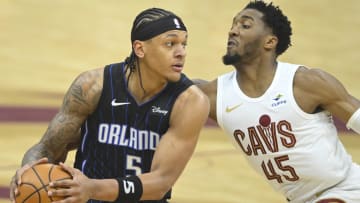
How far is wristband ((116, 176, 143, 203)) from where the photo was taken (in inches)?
169

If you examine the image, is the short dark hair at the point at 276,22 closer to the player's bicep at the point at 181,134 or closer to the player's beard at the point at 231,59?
the player's beard at the point at 231,59

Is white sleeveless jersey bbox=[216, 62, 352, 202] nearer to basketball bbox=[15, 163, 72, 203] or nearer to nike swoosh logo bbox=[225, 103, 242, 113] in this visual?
nike swoosh logo bbox=[225, 103, 242, 113]

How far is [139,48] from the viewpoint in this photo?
4641 millimetres

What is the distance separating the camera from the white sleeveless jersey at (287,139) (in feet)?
17.2

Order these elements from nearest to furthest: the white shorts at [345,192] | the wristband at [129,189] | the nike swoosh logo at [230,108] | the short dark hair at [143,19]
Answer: the wristband at [129,189] → the short dark hair at [143,19] → the white shorts at [345,192] → the nike swoosh logo at [230,108]

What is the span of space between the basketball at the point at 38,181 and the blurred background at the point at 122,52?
130 inches

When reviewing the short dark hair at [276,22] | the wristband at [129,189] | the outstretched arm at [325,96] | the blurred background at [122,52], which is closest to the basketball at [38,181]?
the wristband at [129,189]

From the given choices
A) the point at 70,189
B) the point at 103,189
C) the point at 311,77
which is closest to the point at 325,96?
the point at 311,77

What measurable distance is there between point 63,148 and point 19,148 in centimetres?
308

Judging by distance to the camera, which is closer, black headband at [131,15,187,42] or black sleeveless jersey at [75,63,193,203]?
black headband at [131,15,187,42]

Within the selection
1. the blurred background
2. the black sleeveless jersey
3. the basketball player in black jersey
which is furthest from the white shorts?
the blurred background

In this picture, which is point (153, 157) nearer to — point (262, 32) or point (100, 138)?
point (100, 138)

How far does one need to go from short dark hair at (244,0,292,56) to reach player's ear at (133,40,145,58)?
49.0 inches

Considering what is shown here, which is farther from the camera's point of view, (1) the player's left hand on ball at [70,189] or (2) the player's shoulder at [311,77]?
(2) the player's shoulder at [311,77]
